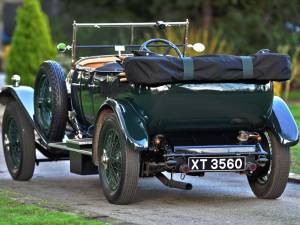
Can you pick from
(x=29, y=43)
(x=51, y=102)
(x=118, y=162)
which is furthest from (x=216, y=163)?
(x=29, y=43)

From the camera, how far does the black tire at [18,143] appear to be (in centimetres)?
1096

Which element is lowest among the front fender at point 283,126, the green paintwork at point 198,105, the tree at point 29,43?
the tree at point 29,43

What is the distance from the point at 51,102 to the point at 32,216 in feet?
8.77

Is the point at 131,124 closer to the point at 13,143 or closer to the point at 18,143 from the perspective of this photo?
the point at 18,143

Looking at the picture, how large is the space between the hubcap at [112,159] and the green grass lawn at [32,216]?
893 millimetres

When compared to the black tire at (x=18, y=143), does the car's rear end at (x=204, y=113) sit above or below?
above

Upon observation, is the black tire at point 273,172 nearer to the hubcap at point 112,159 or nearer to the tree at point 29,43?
the hubcap at point 112,159

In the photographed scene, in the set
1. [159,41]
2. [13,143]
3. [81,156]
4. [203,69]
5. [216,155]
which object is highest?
[159,41]

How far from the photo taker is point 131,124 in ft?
29.3

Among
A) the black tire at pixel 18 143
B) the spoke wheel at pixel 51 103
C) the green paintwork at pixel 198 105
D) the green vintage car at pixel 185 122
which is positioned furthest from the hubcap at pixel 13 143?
the green paintwork at pixel 198 105

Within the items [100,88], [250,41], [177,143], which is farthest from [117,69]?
[250,41]

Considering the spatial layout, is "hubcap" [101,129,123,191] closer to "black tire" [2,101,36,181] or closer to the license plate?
the license plate

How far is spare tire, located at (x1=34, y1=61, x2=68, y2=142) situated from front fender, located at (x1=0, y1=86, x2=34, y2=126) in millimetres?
107

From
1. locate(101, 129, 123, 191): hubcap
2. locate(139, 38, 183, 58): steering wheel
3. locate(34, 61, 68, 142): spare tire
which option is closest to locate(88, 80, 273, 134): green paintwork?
locate(101, 129, 123, 191): hubcap
